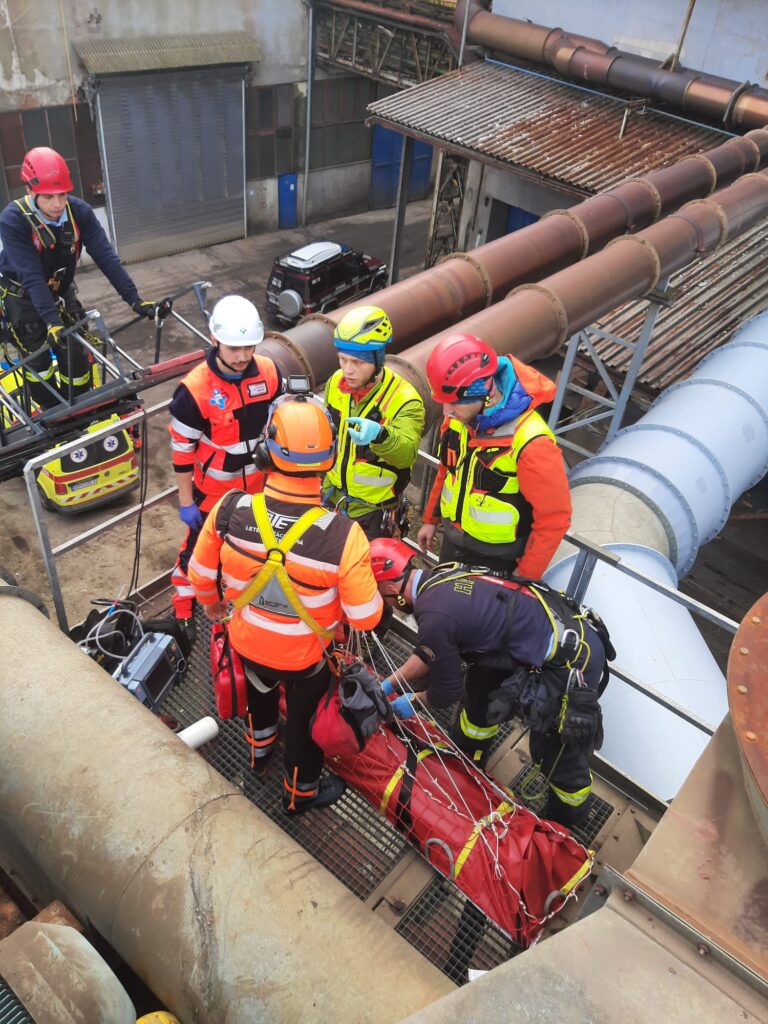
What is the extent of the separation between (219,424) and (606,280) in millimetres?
4029

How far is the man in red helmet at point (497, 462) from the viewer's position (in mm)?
4402

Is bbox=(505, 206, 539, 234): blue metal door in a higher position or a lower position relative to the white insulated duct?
lower

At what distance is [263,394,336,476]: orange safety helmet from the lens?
356 centimetres

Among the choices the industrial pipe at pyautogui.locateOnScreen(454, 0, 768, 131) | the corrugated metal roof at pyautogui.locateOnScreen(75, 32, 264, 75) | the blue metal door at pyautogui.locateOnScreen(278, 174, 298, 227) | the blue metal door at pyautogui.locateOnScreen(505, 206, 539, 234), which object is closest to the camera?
the industrial pipe at pyautogui.locateOnScreen(454, 0, 768, 131)

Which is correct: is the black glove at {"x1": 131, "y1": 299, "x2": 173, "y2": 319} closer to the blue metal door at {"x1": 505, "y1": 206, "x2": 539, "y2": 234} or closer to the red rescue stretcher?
the red rescue stretcher

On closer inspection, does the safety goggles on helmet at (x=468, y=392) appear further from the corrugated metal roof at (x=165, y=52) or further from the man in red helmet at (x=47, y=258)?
the corrugated metal roof at (x=165, y=52)

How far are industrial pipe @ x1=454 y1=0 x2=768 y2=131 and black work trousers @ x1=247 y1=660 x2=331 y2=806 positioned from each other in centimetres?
1328

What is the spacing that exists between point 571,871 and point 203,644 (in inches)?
115

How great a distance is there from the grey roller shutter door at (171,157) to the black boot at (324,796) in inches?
741

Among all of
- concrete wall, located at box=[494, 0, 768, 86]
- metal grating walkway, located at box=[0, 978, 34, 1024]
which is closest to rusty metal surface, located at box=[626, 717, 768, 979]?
metal grating walkway, located at box=[0, 978, 34, 1024]

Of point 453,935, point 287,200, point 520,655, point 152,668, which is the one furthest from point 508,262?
point 287,200

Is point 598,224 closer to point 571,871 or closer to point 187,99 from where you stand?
point 571,871

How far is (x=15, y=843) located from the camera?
3.41 meters

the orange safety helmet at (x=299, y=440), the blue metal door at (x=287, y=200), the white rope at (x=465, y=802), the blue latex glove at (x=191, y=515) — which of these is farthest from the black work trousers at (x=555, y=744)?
the blue metal door at (x=287, y=200)
